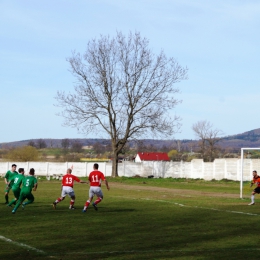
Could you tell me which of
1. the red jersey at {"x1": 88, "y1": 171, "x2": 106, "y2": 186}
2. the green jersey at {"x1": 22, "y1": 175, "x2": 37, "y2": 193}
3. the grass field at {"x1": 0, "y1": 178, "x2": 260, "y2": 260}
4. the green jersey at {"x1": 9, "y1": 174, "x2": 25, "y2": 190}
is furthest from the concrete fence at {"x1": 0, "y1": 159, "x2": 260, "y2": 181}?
the green jersey at {"x1": 22, "y1": 175, "x2": 37, "y2": 193}

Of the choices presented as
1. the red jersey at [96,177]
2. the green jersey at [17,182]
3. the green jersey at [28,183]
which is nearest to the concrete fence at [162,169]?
the green jersey at [17,182]

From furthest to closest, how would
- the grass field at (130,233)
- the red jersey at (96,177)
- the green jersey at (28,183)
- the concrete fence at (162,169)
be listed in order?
the concrete fence at (162,169) < the red jersey at (96,177) < the green jersey at (28,183) < the grass field at (130,233)

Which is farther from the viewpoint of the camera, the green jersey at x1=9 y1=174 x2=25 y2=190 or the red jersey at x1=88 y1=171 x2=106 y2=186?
the green jersey at x1=9 y1=174 x2=25 y2=190

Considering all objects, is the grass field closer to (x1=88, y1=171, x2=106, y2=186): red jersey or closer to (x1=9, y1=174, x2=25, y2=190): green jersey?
(x1=9, y1=174, x2=25, y2=190): green jersey

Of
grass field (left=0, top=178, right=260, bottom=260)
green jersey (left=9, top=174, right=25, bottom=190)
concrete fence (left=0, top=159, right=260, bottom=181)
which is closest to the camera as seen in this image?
grass field (left=0, top=178, right=260, bottom=260)

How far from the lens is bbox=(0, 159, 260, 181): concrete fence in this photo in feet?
211

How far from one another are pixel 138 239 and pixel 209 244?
192 centimetres

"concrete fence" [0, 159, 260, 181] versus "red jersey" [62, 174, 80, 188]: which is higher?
"concrete fence" [0, 159, 260, 181]

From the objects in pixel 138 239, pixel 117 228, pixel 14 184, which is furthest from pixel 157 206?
pixel 138 239

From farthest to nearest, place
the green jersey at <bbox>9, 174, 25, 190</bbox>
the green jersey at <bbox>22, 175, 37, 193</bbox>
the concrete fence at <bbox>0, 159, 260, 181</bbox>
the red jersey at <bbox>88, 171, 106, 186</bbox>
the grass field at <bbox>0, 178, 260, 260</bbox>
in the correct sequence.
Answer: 1. the concrete fence at <bbox>0, 159, 260, 181</bbox>
2. the green jersey at <bbox>9, 174, 25, 190</bbox>
3. the red jersey at <bbox>88, 171, 106, 186</bbox>
4. the green jersey at <bbox>22, 175, 37, 193</bbox>
5. the grass field at <bbox>0, 178, 260, 260</bbox>

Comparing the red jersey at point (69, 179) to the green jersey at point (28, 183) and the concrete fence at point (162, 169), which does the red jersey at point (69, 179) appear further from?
the concrete fence at point (162, 169)

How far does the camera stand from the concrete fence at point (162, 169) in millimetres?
64250

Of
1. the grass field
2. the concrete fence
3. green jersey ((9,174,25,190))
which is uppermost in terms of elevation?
the concrete fence

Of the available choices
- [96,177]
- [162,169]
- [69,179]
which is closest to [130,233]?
[96,177]
